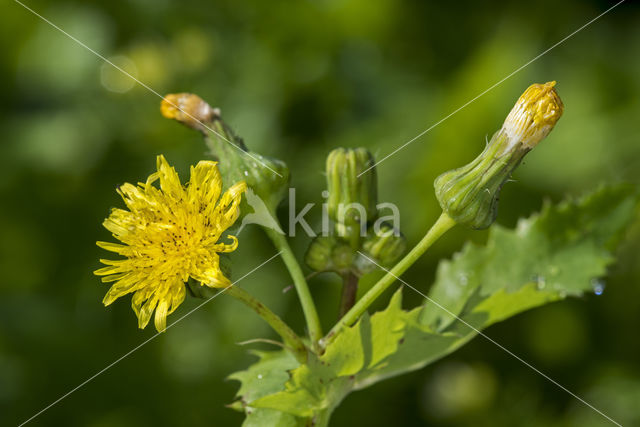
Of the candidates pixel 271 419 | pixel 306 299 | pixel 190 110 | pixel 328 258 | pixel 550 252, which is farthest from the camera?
pixel 550 252

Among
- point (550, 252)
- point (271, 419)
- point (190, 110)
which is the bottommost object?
point (550, 252)

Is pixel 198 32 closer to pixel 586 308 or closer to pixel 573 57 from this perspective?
pixel 573 57

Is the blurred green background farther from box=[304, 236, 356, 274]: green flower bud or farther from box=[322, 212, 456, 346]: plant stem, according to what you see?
box=[322, 212, 456, 346]: plant stem

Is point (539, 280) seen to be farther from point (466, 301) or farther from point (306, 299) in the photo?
point (306, 299)

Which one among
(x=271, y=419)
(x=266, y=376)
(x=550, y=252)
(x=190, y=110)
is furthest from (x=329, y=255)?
(x=550, y=252)

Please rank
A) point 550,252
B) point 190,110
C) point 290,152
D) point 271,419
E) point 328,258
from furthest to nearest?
1. point 290,152
2. point 550,252
3. point 190,110
4. point 328,258
5. point 271,419

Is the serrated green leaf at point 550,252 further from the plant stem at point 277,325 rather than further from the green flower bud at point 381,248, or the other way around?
the plant stem at point 277,325
